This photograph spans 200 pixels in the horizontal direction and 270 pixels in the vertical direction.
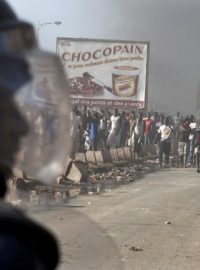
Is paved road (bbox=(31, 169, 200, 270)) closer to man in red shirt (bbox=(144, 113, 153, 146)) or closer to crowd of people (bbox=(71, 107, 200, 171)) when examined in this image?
crowd of people (bbox=(71, 107, 200, 171))

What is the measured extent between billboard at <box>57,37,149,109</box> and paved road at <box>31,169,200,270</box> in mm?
14392

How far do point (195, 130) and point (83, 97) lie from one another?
360 inches

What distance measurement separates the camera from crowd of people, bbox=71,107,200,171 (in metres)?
20.2

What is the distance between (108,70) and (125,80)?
1.06 metres

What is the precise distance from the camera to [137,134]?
22156 millimetres

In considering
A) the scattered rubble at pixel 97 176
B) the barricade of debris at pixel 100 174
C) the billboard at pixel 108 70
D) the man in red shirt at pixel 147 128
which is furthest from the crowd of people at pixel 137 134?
the billboard at pixel 108 70

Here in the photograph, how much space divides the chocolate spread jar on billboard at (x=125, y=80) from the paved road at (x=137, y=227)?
14.4 meters

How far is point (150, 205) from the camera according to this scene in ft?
35.0

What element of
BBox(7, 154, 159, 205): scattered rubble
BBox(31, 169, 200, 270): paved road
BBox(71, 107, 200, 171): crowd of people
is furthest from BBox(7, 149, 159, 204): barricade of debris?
BBox(71, 107, 200, 171): crowd of people

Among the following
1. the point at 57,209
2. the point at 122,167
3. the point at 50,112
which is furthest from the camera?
the point at 122,167

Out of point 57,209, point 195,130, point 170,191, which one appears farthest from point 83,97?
point 57,209

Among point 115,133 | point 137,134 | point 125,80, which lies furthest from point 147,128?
point 125,80

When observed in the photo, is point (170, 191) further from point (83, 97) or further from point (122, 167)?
point (83, 97)

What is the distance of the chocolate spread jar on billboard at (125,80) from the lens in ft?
95.0
